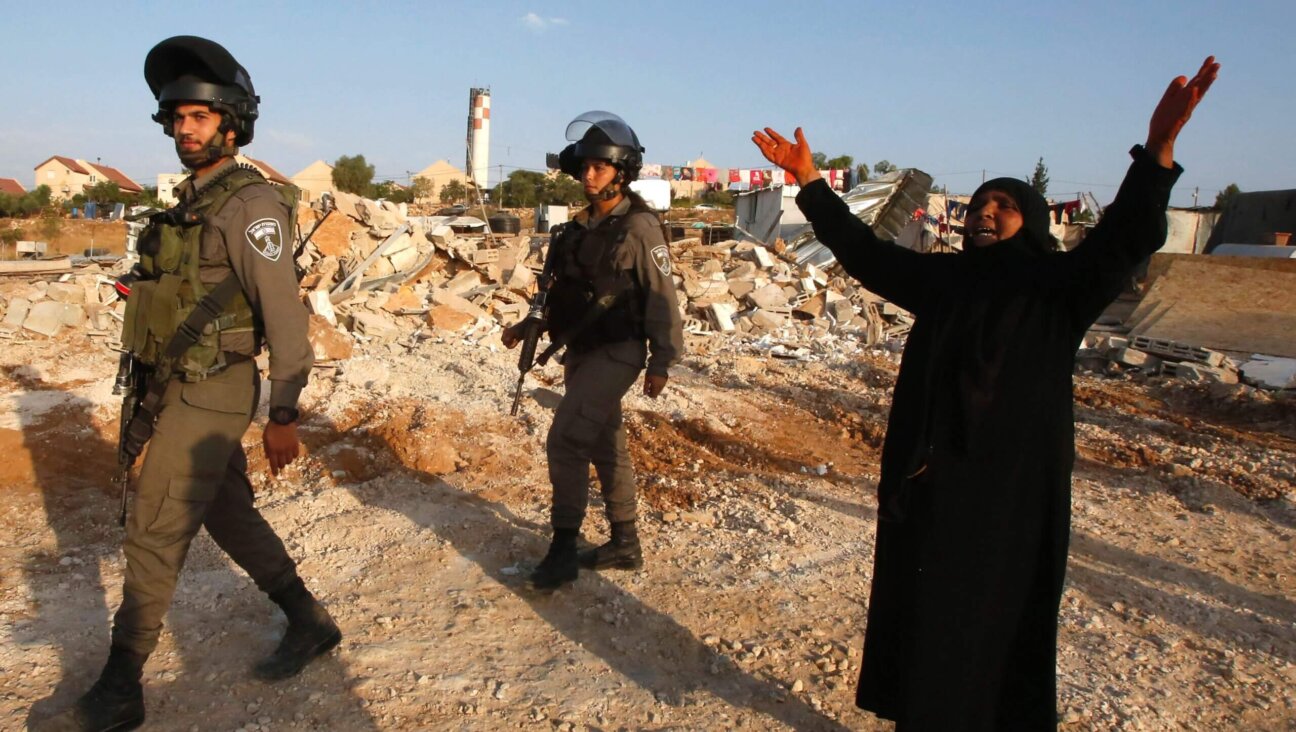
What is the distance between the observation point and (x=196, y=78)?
2561 mm

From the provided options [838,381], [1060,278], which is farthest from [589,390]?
[838,381]

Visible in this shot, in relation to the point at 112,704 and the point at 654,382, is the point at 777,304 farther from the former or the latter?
the point at 112,704

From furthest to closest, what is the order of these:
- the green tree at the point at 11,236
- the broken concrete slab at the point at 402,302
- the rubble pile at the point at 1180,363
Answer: the green tree at the point at 11,236
the broken concrete slab at the point at 402,302
the rubble pile at the point at 1180,363

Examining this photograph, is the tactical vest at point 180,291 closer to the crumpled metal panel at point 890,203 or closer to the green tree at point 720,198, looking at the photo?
the crumpled metal panel at point 890,203

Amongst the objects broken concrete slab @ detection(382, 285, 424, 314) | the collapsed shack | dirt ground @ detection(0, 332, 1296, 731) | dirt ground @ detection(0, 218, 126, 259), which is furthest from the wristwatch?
dirt ground @ detection(0, 218, 126, 259)

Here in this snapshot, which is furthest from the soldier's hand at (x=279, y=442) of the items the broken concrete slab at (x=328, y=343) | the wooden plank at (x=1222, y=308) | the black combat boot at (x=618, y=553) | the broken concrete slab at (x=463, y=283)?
the wooden plank at (x=1222, y=308)

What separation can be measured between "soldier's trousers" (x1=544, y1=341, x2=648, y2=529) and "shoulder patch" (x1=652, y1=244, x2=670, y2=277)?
318 mm

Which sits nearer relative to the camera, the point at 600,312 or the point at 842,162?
the point at 600,312

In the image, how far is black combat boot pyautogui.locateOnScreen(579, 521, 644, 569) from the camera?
3756 millimetres

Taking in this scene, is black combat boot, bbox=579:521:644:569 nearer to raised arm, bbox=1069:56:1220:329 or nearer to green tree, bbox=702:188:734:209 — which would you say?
raised arm, bbox=1069:56:1220:329

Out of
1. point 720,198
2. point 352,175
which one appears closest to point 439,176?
point 352,175

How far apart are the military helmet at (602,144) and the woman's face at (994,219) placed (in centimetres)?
164

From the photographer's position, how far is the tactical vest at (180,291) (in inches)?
99.1

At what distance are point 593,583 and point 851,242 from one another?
1.87 m
